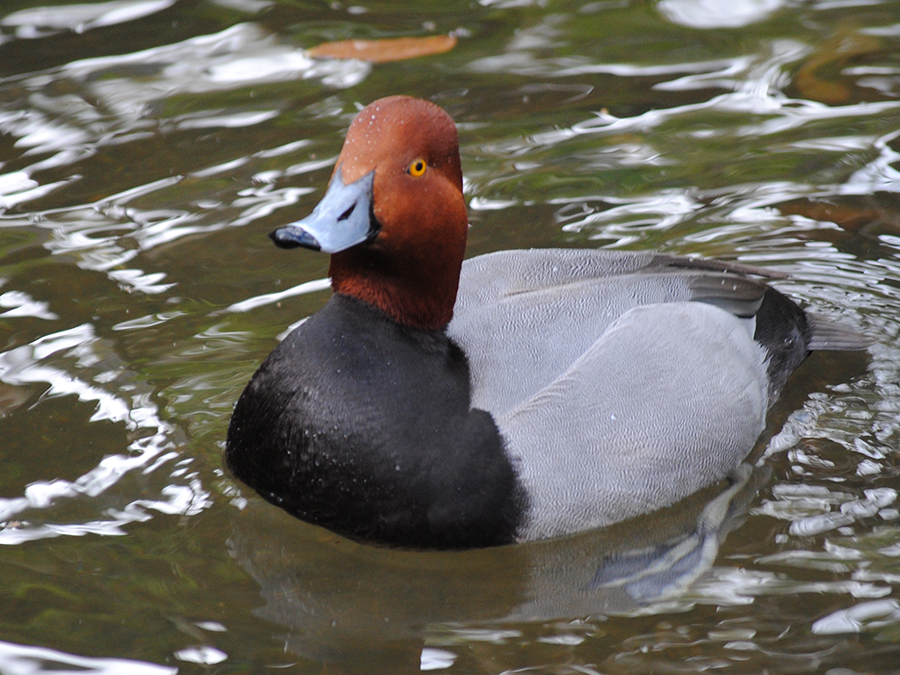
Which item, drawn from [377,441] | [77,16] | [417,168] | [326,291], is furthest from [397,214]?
[77,16]

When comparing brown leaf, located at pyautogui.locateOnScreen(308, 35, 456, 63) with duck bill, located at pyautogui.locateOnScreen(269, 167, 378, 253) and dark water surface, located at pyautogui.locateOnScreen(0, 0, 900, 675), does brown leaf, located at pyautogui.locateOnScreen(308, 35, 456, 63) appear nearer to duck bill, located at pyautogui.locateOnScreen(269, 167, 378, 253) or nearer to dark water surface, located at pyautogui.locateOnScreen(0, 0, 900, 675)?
dark water surface, located at pyautogui.locateOnScreen(0, 0, 900, 675)

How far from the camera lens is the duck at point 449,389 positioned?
3.65 m

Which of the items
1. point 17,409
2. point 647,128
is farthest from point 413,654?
point 647,128

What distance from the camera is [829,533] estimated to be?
389 cm

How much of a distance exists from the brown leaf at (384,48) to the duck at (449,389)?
342cm

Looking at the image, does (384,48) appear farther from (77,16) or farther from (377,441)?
(377,441)

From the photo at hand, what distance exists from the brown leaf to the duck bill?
3.83m

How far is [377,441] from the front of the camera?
144 inches

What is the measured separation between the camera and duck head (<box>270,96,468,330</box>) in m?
3.53

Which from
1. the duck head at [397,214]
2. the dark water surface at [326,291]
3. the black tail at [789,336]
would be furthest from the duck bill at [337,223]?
the black tail at [789,336]

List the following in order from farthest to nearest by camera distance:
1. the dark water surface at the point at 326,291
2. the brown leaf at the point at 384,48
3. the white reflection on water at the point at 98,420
Result: the brown leaf at the point at 384,48 → the white reflection on water at the point at 98,420 → the dark water surface at the point at 326,291

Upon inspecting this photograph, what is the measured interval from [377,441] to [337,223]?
0.71 meters

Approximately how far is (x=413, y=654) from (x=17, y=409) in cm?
202

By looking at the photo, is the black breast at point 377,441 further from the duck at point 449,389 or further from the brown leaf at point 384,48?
the brown leaf at point 384,48
